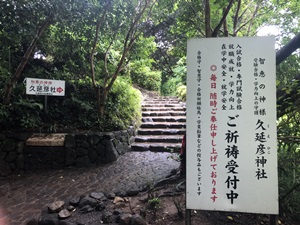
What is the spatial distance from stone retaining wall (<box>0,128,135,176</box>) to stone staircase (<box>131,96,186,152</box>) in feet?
4.61

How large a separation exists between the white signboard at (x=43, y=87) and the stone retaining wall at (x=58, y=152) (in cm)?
120

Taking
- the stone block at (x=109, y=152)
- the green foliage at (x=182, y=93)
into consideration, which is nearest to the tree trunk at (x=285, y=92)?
the stone block at (x=109, y=152)

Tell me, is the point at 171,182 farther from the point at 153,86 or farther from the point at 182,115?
the point at 153,86

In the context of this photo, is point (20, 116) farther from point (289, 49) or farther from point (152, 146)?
point (289, 49)

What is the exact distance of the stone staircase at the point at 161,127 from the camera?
24.2 ft

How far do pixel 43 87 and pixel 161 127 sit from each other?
173 inches

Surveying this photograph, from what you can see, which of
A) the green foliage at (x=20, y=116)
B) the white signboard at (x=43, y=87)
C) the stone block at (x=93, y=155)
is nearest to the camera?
the white signboard at (x=43, y=87)

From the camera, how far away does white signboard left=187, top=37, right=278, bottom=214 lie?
2277 millimetres

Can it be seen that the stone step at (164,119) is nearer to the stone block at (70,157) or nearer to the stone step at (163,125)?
the stone step at (163,125)

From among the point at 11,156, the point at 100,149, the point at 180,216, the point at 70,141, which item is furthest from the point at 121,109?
the point at 180,216

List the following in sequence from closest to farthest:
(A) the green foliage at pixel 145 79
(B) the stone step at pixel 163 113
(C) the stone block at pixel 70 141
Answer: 1. (C) the stone block at pixel 70 141
2. (B) the stone step at pixel 163 113
3. (A) the green foliage at pixel 145 79

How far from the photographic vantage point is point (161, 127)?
28.4ft

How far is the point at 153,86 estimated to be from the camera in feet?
46.7

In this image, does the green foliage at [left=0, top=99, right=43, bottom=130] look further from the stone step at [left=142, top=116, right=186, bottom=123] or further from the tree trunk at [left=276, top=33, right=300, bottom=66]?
the tree trunk at [left=276, top=33, right=300, bottom=66]
